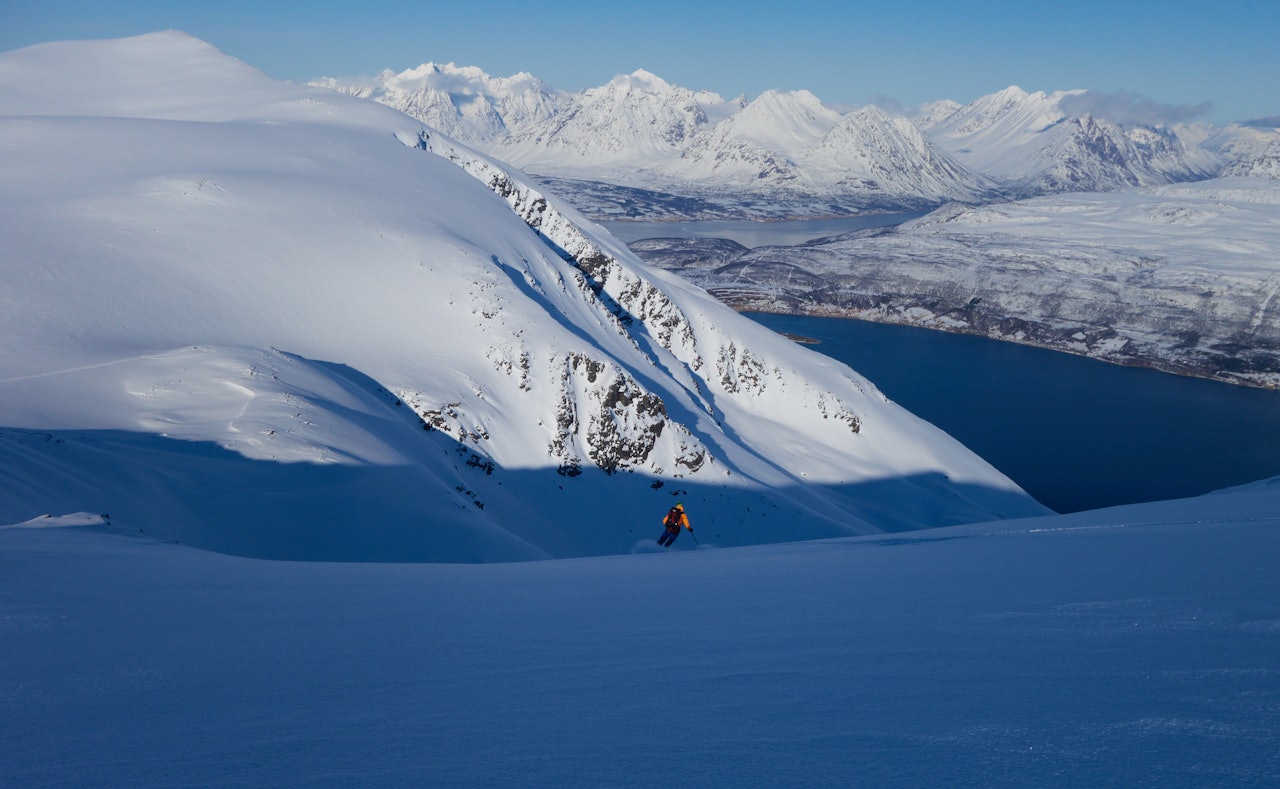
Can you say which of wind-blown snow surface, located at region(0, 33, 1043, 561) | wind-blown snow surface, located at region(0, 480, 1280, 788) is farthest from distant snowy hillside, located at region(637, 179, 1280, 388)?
wind-blown snow surface, located at region(0, 480, 1280, 788)

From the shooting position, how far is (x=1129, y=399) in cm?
6125

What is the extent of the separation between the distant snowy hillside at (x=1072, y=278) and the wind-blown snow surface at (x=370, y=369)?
4662cm

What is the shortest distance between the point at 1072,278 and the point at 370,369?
92.0m

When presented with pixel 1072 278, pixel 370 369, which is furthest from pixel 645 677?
pixel 1072 278

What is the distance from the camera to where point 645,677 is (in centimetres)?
331

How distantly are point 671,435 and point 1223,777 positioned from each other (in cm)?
2627

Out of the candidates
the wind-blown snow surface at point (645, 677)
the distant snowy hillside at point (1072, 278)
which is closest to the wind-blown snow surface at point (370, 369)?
the wind-blown snow surface at point (645, 677)

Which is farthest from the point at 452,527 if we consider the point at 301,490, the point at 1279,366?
the point at 1279,366

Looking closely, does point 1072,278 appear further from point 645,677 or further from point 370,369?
point 645,677

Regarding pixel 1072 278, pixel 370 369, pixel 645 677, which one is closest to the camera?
pixel 645 677

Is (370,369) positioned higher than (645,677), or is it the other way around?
(645,677)

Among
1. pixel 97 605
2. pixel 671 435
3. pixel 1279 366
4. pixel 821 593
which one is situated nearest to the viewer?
pixel 97 605

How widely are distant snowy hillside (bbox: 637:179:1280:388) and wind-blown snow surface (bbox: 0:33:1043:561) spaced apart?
153ft

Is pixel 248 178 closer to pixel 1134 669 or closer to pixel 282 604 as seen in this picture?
pixel 282 604
